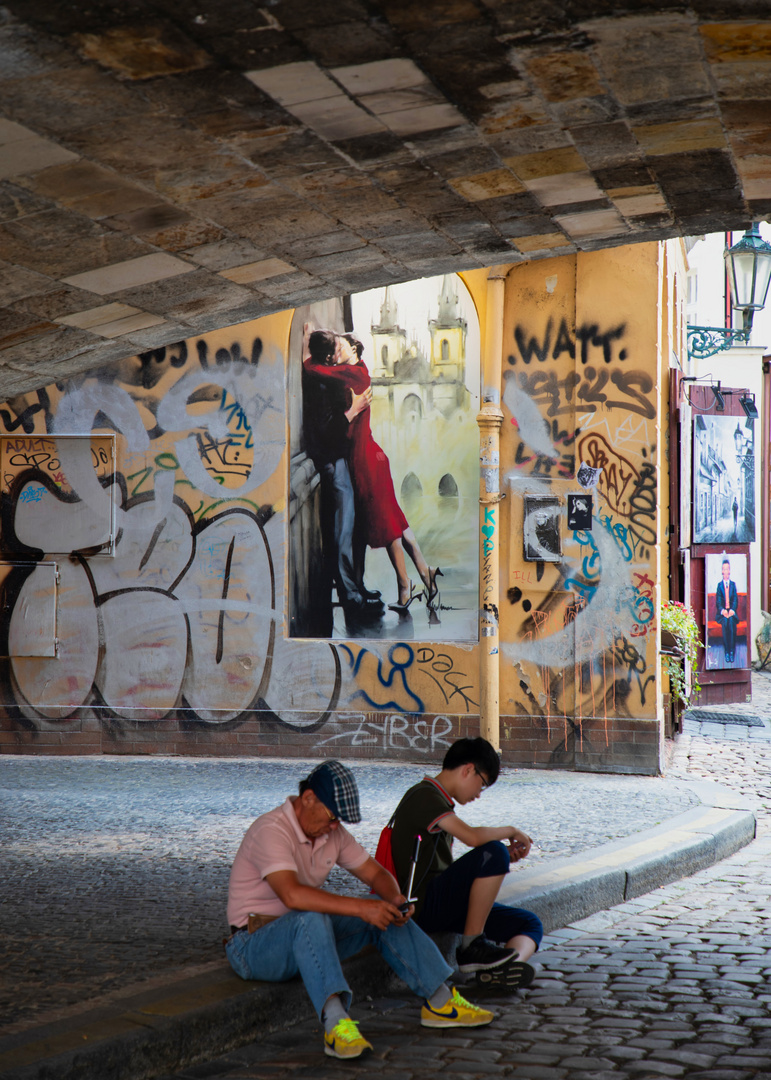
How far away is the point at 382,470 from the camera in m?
10.7

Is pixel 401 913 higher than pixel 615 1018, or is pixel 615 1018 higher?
pixel 401 913

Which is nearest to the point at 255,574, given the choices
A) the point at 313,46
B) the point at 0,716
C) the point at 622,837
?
the point at 0,716

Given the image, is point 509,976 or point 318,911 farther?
point 509,976

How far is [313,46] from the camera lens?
4184mm

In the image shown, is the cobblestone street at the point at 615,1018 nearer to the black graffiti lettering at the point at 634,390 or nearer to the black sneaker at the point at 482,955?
the black sneaker at the point at 482,955

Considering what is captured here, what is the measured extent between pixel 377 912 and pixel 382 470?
6785mm

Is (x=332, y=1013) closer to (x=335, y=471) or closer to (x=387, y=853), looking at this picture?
(x=387, y=853)

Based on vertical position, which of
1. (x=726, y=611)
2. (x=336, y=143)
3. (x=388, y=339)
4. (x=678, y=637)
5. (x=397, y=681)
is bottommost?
(x=397, y=681)

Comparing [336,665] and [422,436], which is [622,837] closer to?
[336,665]

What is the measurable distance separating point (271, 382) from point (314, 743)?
3.46 m

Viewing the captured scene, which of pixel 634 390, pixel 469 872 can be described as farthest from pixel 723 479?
pixel 469 872

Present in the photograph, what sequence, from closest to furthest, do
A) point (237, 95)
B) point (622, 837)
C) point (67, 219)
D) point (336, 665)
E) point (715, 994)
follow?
1. point (237, 95)
2. point (715, 994)
3. point (67, 219)
4. point (622, 837)
5. point (336, 665)

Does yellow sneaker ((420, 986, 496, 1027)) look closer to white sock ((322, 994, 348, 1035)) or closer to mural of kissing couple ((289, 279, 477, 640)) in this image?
white sock ((322, 994, 348, 1035))

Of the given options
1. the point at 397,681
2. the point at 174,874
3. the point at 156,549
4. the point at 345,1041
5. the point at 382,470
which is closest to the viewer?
the point at 345,1041
